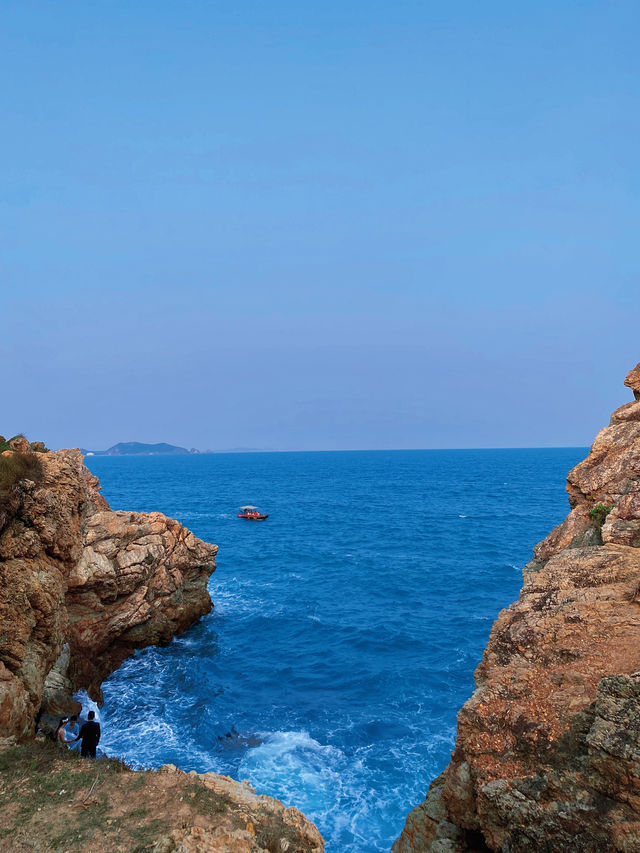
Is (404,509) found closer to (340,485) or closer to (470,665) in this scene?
(340,485)

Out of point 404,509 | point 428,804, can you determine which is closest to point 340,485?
point 404,509

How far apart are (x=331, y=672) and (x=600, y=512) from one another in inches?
873

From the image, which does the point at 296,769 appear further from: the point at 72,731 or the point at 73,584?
the point at 73,584

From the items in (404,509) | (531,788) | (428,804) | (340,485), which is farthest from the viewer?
(340,485)

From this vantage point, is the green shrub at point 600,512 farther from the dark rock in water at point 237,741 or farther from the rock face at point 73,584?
the dark rock in water at point 237,741

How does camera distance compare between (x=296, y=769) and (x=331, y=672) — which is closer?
(x=296, y=769)

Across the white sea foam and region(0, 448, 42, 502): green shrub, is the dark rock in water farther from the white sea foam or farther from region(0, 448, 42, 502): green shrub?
region(0, 448, 42, 502): green shrub

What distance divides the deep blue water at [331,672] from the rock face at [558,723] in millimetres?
9850

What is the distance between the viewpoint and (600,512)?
630 inches

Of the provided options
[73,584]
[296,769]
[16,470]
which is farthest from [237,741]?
[16,470]

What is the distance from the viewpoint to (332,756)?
23.1 metres

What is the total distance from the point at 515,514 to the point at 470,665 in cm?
5863

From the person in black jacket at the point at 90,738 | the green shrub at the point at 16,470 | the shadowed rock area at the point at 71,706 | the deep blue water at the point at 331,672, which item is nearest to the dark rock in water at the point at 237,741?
the deep blue water at the point at 331,672

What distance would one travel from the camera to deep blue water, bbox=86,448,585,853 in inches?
856
